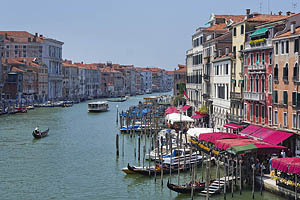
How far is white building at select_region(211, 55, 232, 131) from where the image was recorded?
26.0 metres

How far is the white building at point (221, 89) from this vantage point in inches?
1025

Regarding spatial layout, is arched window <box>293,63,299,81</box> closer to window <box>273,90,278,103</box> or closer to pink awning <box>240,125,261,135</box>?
window <box>273,90,278,103</box>

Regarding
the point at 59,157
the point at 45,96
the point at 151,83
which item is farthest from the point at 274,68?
the point at 151,83

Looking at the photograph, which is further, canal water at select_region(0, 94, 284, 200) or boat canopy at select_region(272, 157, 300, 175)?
canal water at select_region(0, 94, 284, 200)

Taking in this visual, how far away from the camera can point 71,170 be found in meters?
21.1

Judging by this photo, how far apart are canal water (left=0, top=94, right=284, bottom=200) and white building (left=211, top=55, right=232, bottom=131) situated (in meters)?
4.98

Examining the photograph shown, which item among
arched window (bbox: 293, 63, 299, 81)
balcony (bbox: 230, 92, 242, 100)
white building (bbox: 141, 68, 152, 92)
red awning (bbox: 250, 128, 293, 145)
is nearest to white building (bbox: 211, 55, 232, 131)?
balcony (bbox: 230, 92, 242, 100)

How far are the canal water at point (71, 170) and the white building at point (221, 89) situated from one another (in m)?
4.98

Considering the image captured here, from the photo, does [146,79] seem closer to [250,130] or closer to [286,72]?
[250,130]

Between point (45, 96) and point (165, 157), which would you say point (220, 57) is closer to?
point (165, 157)

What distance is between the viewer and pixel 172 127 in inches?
1277

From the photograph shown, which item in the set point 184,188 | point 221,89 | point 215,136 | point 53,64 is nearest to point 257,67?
point 215,136

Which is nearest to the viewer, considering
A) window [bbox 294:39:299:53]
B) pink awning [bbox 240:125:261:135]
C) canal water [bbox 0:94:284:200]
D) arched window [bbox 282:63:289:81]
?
canal water [bbox 0:94:284:200]

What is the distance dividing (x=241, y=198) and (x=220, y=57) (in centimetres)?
1340
